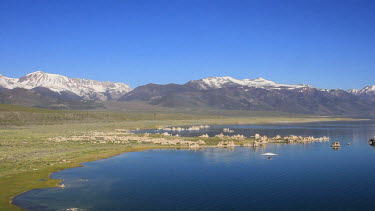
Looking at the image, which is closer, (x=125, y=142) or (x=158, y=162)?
(x=158, y=162)

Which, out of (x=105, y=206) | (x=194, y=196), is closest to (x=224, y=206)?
(x=194, y=196)

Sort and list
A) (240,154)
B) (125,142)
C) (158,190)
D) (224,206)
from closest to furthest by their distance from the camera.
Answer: (224,206) → (158,190) → (240,154) → (125,142)

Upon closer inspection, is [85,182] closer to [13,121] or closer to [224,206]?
[224,206]

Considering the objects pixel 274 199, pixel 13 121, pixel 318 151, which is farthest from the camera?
pixel 13 121

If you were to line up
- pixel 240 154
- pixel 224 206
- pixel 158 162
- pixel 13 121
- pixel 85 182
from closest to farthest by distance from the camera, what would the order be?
pixel 224 206
pixel 85 182
pixel 158 162
pixel 240 154
pixel 13 121

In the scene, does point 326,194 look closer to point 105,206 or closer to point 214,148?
point 105,206

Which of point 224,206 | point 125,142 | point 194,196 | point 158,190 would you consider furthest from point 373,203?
point 125,142
